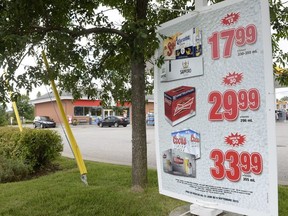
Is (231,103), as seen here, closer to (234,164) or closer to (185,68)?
(234,164)

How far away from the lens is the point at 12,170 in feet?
25.0

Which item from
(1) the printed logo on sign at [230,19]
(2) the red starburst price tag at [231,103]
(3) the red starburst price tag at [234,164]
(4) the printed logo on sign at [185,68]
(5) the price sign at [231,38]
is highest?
(1) the printed logo on sign at [230,19]

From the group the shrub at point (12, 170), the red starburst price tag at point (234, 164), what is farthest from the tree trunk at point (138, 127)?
the shrub at point (12, 170)

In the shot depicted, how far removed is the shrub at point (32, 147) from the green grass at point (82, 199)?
1475 millimetres

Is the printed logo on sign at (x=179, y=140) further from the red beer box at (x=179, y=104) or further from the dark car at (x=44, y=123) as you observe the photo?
the dark car at (x=44, y=123)

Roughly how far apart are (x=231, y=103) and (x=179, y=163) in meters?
1.15

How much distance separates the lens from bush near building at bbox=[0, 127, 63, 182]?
774 centimetres

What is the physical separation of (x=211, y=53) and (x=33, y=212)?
10.7 ft

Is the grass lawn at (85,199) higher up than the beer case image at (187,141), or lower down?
lower down

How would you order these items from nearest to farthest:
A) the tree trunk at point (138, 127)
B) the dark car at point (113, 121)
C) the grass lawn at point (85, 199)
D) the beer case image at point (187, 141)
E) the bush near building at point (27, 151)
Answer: the beer case image at point (187, 141), the grass lawn at point (85, 199), the tree trunk at point (138, 127), the bush near building at point (27, 151), the dark car at point (113, 121)

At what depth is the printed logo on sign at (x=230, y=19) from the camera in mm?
3750

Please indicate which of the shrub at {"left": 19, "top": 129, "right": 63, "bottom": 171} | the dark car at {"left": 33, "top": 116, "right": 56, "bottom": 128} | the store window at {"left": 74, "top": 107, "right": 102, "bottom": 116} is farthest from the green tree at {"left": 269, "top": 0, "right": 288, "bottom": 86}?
the store window at {"left": 74, "top": 107, "right": 102, "bottom": 116}

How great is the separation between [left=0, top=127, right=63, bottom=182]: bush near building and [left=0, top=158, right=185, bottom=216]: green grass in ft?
2.98

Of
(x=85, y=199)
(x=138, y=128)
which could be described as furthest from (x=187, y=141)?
(x=85, y=199)
